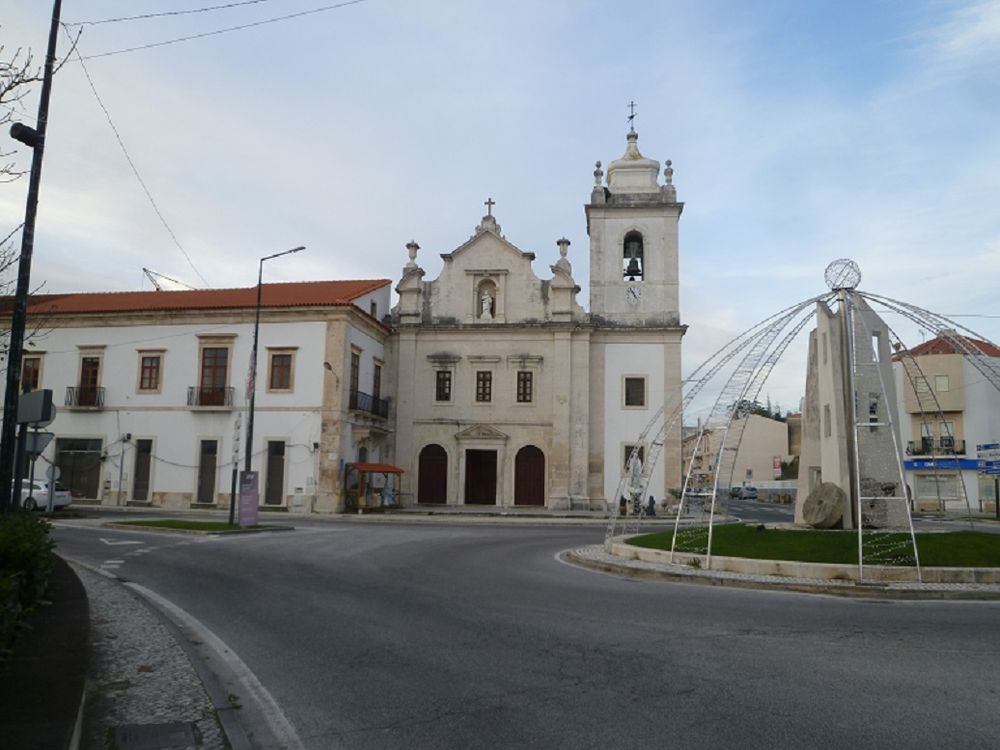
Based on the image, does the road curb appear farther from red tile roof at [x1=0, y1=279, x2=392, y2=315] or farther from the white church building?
red tile roof at [x1=0, y1=279, x2=392, y2=315]

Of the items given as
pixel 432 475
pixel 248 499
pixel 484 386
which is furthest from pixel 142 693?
pixel 484 386

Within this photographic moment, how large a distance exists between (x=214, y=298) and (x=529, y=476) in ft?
59.0

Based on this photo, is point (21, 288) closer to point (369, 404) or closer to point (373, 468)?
point (373, 468)

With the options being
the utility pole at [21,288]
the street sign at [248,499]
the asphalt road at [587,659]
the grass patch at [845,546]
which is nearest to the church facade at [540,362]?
the street sign at [248,499]

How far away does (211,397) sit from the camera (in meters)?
34.8

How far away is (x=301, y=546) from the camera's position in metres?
17.9

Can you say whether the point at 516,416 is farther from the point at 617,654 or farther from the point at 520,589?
the point at 617,654

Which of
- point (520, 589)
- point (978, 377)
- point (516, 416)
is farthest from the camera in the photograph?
point (978, 377)

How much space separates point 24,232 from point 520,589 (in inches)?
330

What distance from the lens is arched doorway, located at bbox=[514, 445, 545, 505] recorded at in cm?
3800

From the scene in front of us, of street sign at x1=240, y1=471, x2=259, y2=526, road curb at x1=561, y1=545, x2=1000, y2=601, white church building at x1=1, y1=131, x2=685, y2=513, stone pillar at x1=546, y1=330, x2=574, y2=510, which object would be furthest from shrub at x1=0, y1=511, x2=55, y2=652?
stone pillar at x1=546, y1=330, x2=574, y2=510

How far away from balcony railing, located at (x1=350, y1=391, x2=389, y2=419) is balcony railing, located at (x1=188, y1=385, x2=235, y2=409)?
548 centimetres

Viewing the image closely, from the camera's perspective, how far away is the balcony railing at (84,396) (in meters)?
36.0

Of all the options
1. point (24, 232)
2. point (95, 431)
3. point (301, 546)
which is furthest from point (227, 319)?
point (24, 232)
